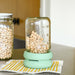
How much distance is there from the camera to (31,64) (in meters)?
0.81

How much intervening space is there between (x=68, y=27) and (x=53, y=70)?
1.89 m

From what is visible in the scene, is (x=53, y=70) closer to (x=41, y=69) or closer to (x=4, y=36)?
(x=41, y=69)

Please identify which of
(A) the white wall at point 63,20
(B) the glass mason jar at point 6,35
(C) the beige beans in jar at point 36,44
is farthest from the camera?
(A) the white wall at point 63,20

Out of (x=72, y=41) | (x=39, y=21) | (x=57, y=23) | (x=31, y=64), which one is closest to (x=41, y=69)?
(x=31, y=64)

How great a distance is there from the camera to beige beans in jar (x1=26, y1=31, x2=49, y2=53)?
2.71 feet

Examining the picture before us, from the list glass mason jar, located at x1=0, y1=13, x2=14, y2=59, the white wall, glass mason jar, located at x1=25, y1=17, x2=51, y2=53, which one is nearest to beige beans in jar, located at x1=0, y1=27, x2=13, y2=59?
glass mason jar, located at x1=0, y1=13, x2=14, y2=59

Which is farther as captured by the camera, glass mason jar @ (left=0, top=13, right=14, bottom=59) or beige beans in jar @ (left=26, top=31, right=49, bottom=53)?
glass mason jar @ (left=0, top=13, right=14, bottom=59)

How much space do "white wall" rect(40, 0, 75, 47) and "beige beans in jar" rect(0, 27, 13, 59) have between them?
1.68 m

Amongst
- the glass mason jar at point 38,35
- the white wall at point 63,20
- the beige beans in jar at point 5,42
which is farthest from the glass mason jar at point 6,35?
the white wall at point 63,20

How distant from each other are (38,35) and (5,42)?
0.21 metres

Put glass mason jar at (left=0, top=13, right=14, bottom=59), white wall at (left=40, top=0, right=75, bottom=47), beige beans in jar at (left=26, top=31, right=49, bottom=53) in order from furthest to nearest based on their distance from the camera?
white wall at (left=40, top=0, right=75, bottom=47)
glass mason jar at (left=0, top=13, right=14, bottom=59)
beige beans in jar at (left=26, top=31, right=49, bottom=53)

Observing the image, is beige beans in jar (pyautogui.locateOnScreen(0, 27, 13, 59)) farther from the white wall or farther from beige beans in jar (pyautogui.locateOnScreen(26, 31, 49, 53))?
the white wall

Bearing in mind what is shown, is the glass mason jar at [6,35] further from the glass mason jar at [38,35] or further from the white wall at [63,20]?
the white wall at [63,20]

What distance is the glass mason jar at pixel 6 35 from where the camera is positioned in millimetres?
949
